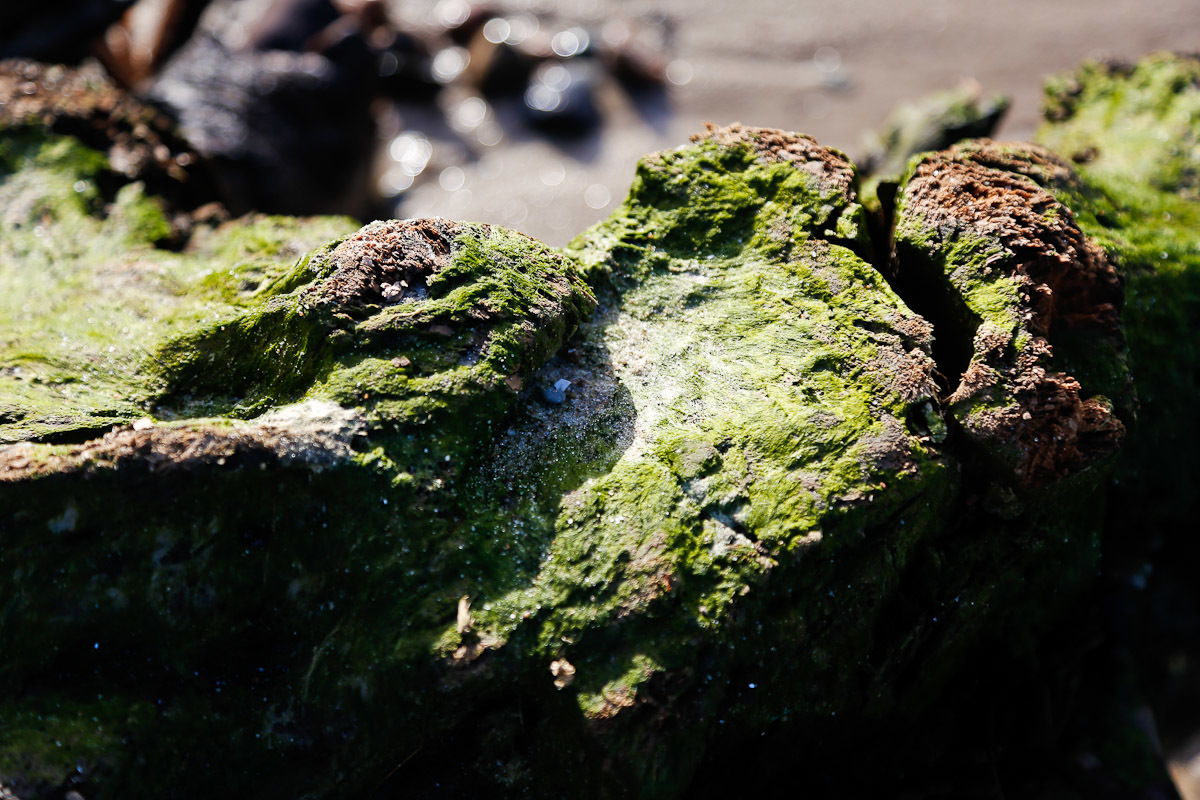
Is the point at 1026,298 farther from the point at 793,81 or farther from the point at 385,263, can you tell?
the point at 793,81

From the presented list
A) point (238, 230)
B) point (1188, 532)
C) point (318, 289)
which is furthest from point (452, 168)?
point (1188, 532)

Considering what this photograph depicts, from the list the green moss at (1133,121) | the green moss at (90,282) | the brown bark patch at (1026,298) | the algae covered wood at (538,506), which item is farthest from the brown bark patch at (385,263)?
the green moss at (1133,121)

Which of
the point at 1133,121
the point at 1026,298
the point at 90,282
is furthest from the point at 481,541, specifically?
the point at 1133,121

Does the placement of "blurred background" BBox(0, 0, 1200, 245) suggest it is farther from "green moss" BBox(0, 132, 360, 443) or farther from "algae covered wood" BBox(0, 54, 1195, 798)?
"algae covered wood" BBox(0, 54, 1195, 798)

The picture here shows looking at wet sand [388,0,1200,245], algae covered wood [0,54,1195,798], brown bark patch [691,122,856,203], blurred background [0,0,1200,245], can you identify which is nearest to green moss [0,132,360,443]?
algae covered wood [0,54,1195,798]

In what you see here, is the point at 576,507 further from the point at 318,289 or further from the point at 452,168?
the point at 452,168
